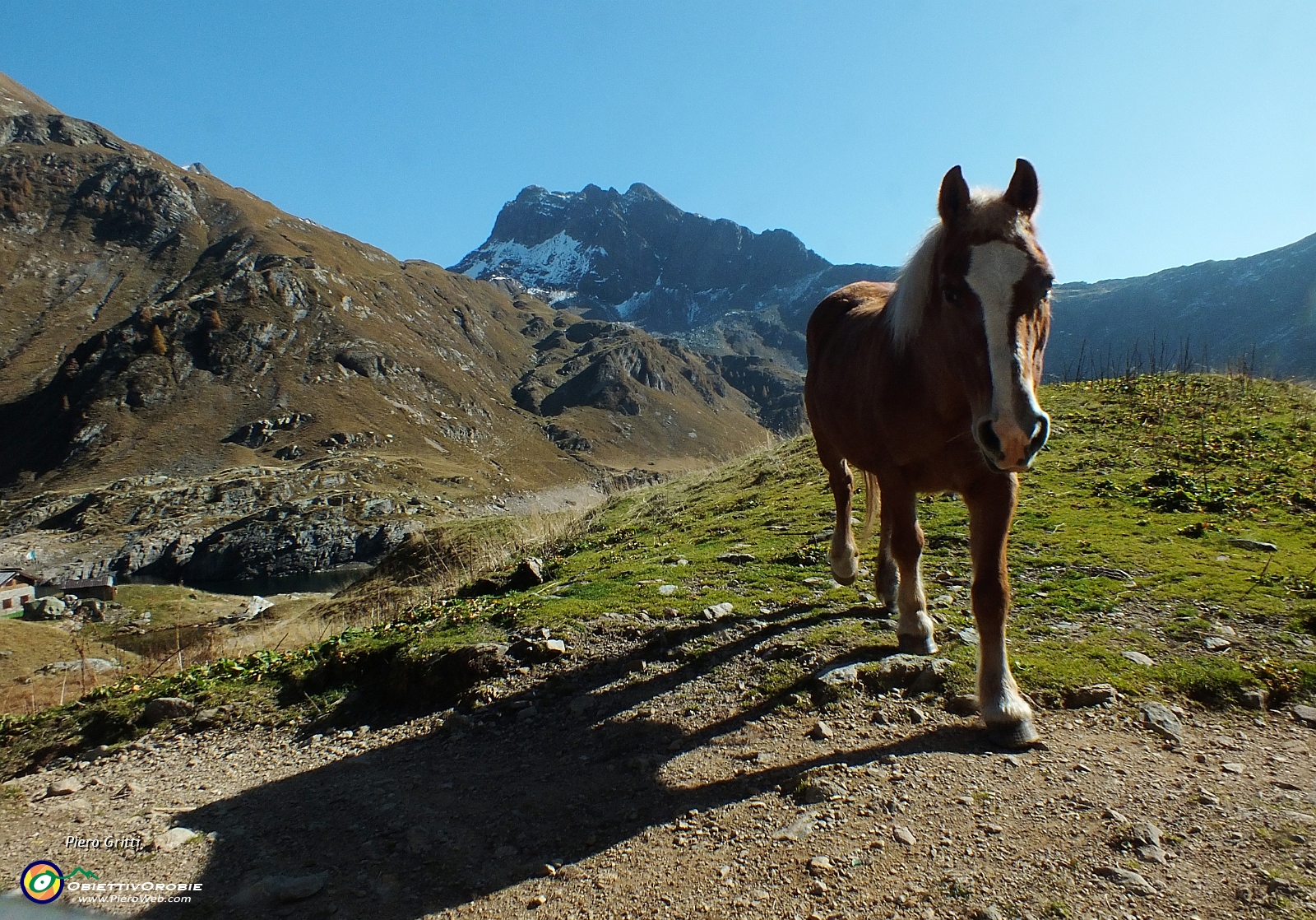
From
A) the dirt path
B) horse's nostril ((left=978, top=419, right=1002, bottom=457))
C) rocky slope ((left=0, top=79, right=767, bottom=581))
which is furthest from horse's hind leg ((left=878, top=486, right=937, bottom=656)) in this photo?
rocky slope ((left=0, top=79, right=767, bottom=581))

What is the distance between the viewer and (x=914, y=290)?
12.6 ft

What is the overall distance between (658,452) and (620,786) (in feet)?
556

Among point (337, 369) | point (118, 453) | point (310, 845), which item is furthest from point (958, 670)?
point (337, 369)

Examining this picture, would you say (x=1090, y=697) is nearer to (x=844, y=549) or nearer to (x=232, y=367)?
(x=844, y=549)

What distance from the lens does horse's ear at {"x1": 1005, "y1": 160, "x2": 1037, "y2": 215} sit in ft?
10.9

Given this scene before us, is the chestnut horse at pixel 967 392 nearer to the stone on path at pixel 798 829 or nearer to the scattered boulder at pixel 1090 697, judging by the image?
the scattered boulder at pixel 1090 697

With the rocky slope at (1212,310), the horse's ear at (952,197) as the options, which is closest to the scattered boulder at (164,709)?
the horse's ear at (952,197)

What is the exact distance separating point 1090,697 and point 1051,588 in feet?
6.33

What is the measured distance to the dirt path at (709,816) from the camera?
2387 millimetres

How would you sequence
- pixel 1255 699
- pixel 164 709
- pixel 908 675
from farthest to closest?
pixel 164 709, pixel 908 675, pixel 1255 699

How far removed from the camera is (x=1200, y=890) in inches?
88.0

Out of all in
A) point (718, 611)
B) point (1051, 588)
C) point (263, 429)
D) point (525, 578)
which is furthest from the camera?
point (263, 429)

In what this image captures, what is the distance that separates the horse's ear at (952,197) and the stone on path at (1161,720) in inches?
114

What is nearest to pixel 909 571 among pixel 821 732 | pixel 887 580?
pixel 887 580
